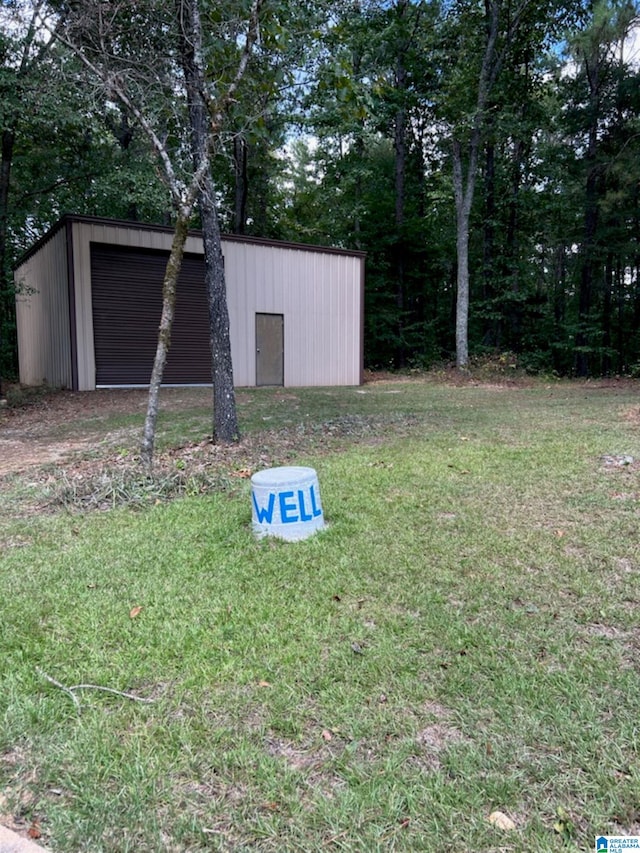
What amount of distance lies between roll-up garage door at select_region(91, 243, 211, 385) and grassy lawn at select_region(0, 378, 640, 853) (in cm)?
799

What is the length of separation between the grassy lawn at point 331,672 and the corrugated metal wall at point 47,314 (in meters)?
8.61

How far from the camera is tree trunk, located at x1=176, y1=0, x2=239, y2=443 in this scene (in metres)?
4.94

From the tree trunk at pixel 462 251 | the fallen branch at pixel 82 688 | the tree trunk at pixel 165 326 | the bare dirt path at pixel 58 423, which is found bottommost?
the fallen branch at pixel 82 688

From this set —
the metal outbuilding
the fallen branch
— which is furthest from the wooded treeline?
the fallen branch

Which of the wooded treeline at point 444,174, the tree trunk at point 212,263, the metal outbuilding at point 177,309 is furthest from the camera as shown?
the wooded treeline at point 444,174

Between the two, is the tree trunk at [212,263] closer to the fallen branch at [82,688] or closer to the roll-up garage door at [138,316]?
the fallen branch at [82,688]

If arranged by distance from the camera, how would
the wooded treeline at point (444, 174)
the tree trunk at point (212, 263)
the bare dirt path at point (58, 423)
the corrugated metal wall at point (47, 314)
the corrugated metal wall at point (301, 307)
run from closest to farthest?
the tree trunk at point (212, 263), the bare dirt path at point (58, 423), the corrugated metal wall at point (47, 314), the wooded treeline at point (444, 174), the corrugated metal wall at point (301, 307)

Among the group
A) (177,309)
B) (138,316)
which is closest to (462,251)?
(177,309)

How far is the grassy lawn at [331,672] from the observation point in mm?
1286

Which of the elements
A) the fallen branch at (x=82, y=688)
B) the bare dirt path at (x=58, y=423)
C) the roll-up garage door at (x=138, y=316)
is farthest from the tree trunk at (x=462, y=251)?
the fallen branch at (x=82, y=688)

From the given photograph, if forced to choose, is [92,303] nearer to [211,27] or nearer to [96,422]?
[96,422]

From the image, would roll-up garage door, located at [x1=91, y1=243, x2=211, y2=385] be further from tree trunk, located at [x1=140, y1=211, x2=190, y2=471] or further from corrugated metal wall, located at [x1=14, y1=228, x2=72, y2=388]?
tree trunk, located at [x1=140, y1=211, x2=190, y2=471]

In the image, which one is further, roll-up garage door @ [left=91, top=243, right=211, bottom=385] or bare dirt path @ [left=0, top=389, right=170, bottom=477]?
roll-up garage door @ [left=91, top=243, right=211, bottom=385]

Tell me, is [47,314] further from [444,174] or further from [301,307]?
[444,174]
